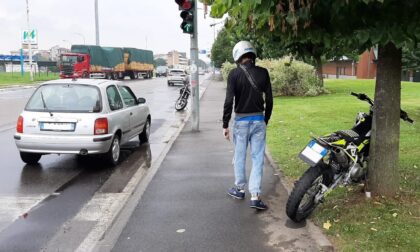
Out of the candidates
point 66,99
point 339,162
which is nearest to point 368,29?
point 339,162

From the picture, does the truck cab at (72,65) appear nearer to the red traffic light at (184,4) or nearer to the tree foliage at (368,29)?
the red traffic light at (184,4)

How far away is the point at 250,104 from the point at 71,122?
3.71 m

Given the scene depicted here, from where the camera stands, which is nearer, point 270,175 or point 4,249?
point 4,249

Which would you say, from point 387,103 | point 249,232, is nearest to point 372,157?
point 387,103

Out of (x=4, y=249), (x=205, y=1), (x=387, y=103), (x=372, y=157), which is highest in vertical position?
(x=205, y=1)

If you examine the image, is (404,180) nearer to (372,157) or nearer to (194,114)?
(372,157)

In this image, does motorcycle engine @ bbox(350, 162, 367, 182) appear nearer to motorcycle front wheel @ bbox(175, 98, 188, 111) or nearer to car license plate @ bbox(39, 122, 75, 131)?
car license plate @ bbox(39, 122, 75, 131)

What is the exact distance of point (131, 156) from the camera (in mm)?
9602

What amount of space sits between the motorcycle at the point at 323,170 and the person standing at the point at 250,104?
733 millimetres

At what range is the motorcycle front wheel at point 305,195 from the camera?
480 cm

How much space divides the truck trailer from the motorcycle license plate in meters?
36.3

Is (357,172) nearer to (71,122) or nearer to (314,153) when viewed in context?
(314,153)

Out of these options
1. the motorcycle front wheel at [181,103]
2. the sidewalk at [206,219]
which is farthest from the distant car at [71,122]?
the motorcycle front wheel at [181,103]

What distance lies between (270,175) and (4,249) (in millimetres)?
4066
